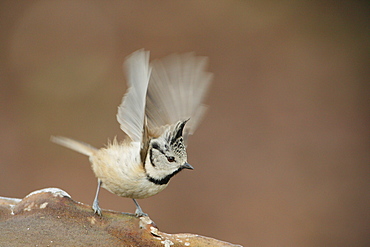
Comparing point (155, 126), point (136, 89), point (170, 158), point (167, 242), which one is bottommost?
point (167, 242)

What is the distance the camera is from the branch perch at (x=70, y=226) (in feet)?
5.26

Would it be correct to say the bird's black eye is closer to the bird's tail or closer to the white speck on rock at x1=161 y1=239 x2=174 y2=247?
the white speck on rock at x1=161 y1=239 x2=174 y2=247

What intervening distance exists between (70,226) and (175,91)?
78cm

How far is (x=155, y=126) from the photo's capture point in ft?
7.36

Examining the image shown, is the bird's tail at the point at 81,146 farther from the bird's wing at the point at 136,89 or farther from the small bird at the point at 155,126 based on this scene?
the bird's wing at the point at 136,89

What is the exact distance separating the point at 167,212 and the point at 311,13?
6.97 feet

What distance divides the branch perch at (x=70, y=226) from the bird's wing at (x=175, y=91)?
20.9 inches

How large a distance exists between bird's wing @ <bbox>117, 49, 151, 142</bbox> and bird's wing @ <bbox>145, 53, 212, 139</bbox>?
0.10 meters

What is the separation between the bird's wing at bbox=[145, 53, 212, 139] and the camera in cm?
213

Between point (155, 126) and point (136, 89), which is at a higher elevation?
A: point (136, 89)

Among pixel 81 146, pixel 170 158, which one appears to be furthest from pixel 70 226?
pixel 81 146

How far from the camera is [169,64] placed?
2.13 m

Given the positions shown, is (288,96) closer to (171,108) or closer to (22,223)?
(171,108)

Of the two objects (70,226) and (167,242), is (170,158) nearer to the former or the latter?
(167,242)
